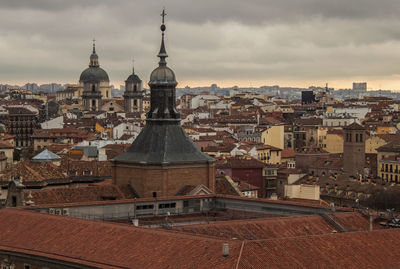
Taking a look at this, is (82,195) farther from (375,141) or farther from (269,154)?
(375,141)

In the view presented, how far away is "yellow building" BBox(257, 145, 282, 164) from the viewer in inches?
5846

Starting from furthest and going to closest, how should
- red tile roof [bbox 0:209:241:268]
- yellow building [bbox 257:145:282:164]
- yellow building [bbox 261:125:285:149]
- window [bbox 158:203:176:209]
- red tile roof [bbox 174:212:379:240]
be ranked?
yellow building [bbox 261:125:285:149] < yellow building [bbox 257:145:282:164] < window [bbox 158:203:176:209] < red tile roof [bbox 174:212:379:240] < red tile roof [bbox 0:209:241:268]

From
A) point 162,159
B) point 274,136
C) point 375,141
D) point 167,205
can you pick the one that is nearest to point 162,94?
point 162,159

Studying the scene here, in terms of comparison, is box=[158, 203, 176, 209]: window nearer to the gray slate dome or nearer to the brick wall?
the brick wall

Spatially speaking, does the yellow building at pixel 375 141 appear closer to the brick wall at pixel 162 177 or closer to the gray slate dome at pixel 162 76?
the gray slate dome at pixel 162 76

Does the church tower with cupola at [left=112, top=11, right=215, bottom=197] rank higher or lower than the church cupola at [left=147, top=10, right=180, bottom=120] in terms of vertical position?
lower

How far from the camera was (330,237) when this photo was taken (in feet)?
145

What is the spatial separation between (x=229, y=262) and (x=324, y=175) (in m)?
94.6

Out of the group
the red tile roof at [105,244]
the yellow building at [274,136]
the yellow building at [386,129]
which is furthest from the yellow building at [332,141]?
the red tile roof at [105,244]

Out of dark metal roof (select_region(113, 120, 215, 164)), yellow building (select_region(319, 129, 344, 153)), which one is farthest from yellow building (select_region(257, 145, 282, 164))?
dark metal roof (select_region(113, 120, 215, 164))

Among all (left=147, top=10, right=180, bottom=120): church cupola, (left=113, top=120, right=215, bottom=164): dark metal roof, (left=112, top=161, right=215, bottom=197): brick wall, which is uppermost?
(left=147, top=10, right=180, bottom=120): church cupola

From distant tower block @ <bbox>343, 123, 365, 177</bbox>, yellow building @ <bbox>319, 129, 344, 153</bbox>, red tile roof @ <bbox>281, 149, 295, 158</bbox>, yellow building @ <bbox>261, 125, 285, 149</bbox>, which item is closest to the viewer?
distant tower block @ <bbox>343, 123, 365, 177</bbox>

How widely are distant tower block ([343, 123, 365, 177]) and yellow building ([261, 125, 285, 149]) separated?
33061 millimetres

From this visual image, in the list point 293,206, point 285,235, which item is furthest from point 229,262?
point 293,206
